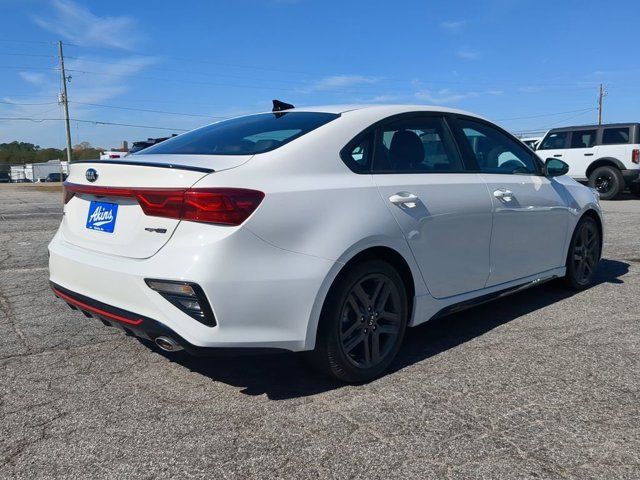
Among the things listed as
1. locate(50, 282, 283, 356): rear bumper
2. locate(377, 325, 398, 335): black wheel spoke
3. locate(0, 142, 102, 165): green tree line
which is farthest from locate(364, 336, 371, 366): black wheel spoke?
locate(0, 142, 102, 165): green tree line

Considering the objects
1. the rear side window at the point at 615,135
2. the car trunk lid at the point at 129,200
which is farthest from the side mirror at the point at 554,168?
the rear side window at the point at 615,135

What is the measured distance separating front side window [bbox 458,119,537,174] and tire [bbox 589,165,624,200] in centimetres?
1309

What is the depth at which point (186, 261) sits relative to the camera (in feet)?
8.58

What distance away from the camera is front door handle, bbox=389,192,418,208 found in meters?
3.27

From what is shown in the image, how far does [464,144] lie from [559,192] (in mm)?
1292

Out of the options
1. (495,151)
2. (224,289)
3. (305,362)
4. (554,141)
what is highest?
(554,141)

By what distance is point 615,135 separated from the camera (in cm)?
1605

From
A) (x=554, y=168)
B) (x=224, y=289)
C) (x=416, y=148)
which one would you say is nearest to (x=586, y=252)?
(x=554, y=168)

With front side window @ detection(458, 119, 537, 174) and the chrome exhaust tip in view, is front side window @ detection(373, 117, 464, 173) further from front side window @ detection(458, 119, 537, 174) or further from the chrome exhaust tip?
the chrome exhaust tip

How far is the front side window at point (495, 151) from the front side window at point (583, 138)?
1327 cm

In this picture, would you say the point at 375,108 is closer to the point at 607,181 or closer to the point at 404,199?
the point at 404,199

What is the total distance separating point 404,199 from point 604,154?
49.3 ft

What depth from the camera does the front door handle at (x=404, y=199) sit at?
327 cm

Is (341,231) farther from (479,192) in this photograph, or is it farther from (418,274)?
(479,192)
